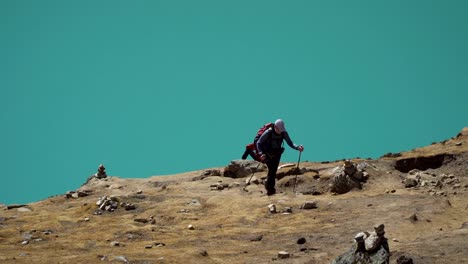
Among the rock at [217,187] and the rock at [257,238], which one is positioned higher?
the rock at [217,187]

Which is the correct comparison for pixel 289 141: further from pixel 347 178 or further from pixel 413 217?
pixel 413 217

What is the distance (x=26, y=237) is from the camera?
669 inches

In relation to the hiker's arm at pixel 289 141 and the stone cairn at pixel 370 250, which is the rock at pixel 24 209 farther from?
the stone cairn at pixel 370 250

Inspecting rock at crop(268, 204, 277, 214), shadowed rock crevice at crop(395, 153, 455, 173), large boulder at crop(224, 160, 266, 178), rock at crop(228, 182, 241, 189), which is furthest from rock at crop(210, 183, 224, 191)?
shadowed rock crevice at crop(395, 153, 455, 173)

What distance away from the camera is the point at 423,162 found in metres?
24.3

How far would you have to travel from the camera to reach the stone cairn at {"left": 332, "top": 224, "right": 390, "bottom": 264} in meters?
10.5

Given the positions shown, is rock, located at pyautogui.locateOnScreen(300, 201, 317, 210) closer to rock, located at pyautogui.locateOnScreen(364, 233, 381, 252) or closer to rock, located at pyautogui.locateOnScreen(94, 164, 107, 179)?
rock, located at pyautogui.locateOnScreen(364, 233, 381, 252)

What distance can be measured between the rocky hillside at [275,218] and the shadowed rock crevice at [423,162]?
0.16ft

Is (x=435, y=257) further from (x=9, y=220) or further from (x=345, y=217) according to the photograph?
(x=9, y=220)

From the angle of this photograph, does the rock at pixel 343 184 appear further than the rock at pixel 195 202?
No

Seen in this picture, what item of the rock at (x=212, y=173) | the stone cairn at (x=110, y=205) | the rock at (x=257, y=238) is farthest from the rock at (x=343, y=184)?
the rock at (x=212, y=173)

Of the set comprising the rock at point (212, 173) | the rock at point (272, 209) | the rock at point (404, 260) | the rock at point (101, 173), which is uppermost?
the rock at point (101, 173)

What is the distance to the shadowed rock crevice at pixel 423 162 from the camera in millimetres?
23828

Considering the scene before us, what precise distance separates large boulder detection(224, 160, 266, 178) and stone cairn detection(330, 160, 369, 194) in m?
6.68
